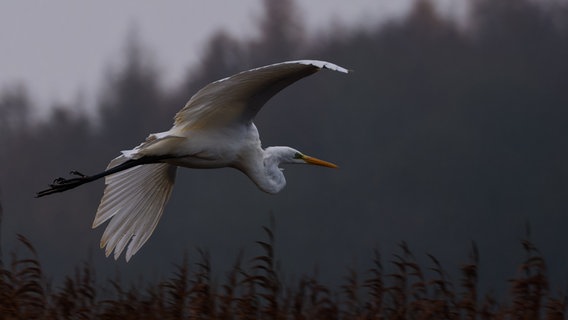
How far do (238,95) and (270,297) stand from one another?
1.15 metres

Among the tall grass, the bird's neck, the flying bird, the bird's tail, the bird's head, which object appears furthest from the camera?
the bird's tail

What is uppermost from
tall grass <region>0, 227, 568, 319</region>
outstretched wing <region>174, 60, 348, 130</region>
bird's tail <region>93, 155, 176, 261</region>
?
outstretched wing <region>174, 60, 348, 130</region>

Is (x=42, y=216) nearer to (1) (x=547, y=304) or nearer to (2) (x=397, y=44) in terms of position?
(2) (x=397, y=44)

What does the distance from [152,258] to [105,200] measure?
13.8 meters

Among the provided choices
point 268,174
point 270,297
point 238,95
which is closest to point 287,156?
point 268,174

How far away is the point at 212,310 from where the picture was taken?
541 centimetres

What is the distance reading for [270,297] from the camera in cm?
544

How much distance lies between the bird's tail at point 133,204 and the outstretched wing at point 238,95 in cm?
95

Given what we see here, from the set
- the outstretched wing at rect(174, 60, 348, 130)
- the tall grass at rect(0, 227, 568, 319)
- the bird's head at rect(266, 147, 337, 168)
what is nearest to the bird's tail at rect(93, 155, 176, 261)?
the bird's head at rect(266, 147, 337, 168)

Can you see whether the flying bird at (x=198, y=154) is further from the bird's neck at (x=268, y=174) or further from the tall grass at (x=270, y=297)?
the tall grass at (x=270, y=297)

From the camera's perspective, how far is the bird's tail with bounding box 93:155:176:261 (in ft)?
22.8

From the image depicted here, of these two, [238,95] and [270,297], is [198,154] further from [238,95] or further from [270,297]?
[270,297]

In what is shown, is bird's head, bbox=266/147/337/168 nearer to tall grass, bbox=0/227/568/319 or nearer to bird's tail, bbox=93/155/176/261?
bird's tail, bbox=93/155/176/261

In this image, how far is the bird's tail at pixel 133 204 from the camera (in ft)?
22.8
